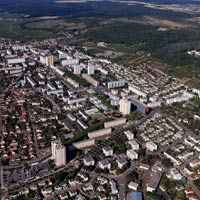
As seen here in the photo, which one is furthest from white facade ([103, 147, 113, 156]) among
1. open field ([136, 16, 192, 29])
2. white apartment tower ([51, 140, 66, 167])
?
open field ([136, 16, 192, 29])

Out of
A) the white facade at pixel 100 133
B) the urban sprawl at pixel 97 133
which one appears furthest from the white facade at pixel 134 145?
the white facade at pixel 100 133

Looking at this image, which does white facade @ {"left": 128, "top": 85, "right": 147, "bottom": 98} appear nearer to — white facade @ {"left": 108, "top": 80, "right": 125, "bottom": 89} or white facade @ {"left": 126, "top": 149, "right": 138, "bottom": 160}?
white facade @ {"left": 108, "top": 80, "right": 125, "bottom": 89}

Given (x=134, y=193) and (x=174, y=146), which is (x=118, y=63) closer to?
(x=174, y=146)

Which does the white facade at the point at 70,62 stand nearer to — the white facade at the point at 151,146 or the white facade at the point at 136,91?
the white facade at the point at 136,91

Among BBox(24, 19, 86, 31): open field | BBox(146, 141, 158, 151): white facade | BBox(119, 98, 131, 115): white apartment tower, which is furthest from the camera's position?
BBox(24, 19, 86, 31): open field

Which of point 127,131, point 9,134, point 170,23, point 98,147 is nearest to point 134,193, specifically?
point 98,147

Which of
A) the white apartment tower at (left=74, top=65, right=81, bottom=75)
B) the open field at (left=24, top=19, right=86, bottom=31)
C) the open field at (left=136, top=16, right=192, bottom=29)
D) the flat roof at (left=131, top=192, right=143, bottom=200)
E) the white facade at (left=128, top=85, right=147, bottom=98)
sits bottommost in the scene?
the flat roof at (left=131, top=192, right=143, bottom=200)

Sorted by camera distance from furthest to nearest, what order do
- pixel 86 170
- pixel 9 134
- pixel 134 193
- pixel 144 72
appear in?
pixel 144 72, pixel 9 134, pixel 86 170, pixel 134 193
